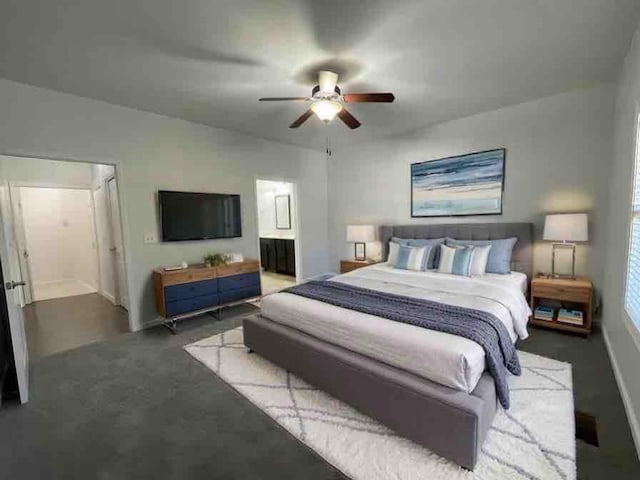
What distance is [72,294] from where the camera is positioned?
5.41m

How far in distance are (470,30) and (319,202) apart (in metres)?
4.03

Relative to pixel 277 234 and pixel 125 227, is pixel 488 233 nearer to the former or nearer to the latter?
pixel 125 227

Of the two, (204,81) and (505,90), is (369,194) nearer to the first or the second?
(505,90)

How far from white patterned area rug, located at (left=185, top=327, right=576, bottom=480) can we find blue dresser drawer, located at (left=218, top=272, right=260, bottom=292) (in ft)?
5.24

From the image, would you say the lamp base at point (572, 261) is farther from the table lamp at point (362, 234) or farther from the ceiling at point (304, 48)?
the table lamp at point (362, 234)

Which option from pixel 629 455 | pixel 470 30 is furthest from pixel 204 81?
pixel 629 455

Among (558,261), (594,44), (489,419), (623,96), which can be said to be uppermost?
(594,44)

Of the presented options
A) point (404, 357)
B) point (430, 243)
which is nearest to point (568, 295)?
point (430, 243)

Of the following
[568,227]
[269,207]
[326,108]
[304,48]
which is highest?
[304,48]

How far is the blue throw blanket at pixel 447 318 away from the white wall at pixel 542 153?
217cm

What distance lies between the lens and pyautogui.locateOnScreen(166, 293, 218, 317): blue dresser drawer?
357 cm

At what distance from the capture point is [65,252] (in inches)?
250

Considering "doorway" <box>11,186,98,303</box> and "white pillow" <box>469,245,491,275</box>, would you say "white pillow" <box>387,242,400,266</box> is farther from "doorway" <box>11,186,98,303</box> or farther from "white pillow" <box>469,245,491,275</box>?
"doorway" <box>11,186,98,303</box>

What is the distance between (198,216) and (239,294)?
50.1 inches
